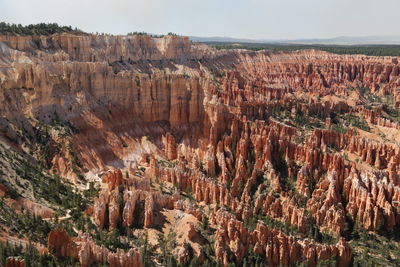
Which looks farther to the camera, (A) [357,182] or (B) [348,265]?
(A) [357,182]

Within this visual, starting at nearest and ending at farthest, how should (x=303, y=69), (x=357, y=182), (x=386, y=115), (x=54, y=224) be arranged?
(x=54, y=224) → (x=357, y=182) → (x=386, y=115) → (x=303, y=69)

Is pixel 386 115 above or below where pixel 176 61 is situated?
below

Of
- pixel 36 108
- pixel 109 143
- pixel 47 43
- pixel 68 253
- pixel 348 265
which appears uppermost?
pixel 47 43

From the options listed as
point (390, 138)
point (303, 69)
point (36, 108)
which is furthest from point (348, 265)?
point (303, 69)

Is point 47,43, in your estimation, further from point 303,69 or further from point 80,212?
point 303,69

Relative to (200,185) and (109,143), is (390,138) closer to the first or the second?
(200,185)

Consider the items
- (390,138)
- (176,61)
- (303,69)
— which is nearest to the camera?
(390,138)
